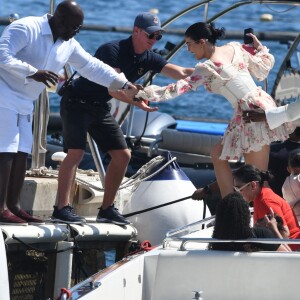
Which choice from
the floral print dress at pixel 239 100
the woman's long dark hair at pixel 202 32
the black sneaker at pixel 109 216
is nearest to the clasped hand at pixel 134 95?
the floral print dress at pixel 239 100

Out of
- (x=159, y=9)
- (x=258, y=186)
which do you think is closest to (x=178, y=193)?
(x=258, y=186)

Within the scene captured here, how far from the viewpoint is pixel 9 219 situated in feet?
25.1

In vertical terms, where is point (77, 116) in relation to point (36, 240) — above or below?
above

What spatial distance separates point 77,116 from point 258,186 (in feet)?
4.67

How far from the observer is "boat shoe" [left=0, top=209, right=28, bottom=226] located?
763 centimetres

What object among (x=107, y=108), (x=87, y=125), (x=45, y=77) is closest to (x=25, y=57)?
(x=45, y=77)

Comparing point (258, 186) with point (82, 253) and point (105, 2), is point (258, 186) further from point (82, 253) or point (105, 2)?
point (105, 2)

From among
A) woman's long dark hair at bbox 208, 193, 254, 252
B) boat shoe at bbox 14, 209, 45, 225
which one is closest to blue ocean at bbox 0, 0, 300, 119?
boat shoe at bbox 14, 209, 45, 225

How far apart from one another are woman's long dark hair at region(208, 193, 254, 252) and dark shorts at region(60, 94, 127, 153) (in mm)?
1852

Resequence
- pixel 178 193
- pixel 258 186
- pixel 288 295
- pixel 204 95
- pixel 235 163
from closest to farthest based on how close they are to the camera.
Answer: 1. pixel 288 295
2. pixel 258 186
3. pixel 178 193
4. pixel 235 163
5. pixel 204 95

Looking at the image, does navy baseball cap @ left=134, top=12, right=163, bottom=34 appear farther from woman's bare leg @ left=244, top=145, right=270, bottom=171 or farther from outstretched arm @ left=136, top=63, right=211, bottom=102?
woman's bare leg @ left=244, top=145, right=270, bottom=171

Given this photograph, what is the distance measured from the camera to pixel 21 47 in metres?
7.54

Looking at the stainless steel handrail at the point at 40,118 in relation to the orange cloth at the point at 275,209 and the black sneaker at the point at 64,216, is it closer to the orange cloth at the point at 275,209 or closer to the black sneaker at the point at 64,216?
the black sneaker at the point at 64,216

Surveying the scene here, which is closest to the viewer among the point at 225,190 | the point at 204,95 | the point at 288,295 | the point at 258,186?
the point at 288,295
